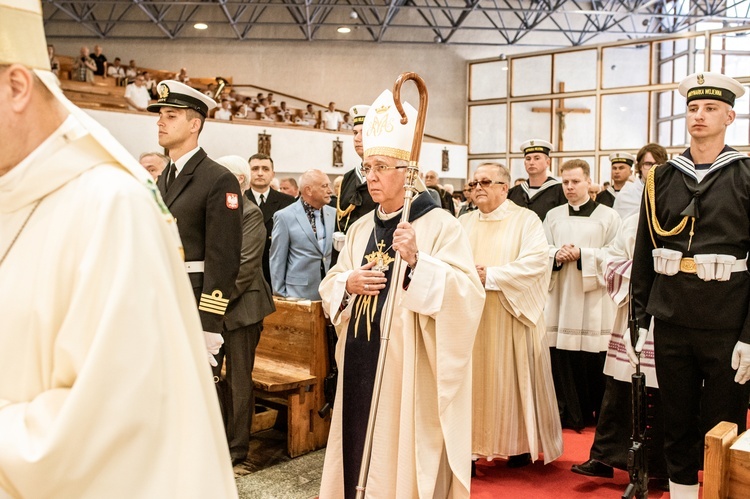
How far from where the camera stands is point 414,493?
3.06 metres

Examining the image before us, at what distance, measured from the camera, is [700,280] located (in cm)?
316

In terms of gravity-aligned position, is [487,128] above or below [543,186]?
above

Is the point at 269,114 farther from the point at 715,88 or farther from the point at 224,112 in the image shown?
the point at 715,88

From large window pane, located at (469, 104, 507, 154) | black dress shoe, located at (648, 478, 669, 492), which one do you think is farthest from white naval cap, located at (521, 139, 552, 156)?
large window pane, located at (469, 104, 507, 154)

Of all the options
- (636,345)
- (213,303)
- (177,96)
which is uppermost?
(177,96)

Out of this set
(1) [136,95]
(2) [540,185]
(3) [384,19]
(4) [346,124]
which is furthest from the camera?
(3) [384,19]

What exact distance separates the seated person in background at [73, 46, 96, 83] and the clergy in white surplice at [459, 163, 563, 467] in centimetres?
1195

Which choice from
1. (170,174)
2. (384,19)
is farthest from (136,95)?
(170,174)

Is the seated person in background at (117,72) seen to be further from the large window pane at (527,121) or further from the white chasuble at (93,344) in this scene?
the white chasuble at (93,344)

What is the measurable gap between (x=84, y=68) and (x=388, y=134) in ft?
42.4

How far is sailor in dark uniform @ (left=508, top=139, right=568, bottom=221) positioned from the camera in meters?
5.91

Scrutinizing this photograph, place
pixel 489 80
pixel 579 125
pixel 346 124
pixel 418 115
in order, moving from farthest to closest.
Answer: pixel 489 80
pixel 579 125
pixel 346 124
pixel 418 115

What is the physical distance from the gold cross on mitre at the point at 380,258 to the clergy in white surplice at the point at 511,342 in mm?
1184

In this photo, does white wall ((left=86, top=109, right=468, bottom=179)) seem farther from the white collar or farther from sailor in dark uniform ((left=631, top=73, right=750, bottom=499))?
sailor in dark uniform ((left=631, top=73, right=750, bottom=499))
